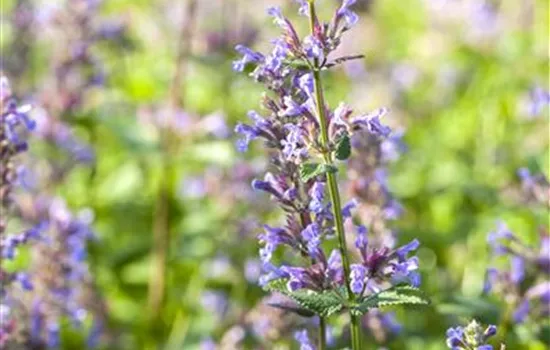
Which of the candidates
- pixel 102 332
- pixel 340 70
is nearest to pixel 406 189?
pixel 102 332

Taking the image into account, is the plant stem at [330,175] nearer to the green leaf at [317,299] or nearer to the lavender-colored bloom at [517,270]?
the green leaf at [317,299]

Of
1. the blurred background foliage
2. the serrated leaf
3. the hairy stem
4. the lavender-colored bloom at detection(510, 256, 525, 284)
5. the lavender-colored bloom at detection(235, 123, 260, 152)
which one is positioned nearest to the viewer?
the serrated leaf

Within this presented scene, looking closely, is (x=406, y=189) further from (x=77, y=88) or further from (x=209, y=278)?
(x=77, y=88)

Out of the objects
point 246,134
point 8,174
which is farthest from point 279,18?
point 8,174

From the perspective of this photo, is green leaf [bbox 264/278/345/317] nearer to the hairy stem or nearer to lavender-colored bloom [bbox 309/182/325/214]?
lavender-colored bloom [bbox 309/182/325/214]

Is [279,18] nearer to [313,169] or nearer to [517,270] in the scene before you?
[313,169]

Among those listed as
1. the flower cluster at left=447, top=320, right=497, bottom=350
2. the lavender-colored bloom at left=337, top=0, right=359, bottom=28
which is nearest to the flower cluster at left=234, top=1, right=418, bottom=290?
the lavender-colored bloom at left=337, top=0, right=359, bottom=28

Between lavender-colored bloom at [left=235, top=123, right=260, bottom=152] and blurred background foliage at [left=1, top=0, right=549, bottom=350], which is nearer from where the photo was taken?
lavender-colored bloom at [left=235, top=123, right=260, bottom=152]
